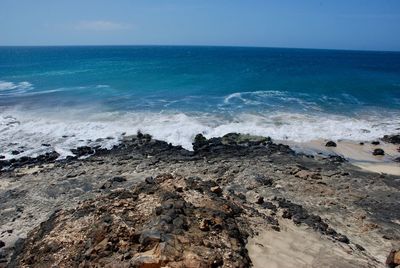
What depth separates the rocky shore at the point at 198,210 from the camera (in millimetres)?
9688

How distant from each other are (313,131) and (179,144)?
963 centimetres

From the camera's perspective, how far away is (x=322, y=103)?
3875cm

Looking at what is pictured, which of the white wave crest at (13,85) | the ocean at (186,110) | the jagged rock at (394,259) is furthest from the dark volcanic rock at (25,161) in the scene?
the white wave crest at (13,85)

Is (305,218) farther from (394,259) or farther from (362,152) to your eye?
(362,152)

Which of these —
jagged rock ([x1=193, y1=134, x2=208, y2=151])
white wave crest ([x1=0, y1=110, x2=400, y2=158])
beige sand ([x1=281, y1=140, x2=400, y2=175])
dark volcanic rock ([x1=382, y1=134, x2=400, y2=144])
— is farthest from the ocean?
beige sand ([x1=281, y1=140, x2=400, y2=175])

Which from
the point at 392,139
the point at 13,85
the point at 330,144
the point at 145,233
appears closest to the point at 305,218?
the point at 145,233

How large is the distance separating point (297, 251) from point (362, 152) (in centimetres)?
1512

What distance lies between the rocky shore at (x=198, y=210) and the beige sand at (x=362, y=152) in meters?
1.50

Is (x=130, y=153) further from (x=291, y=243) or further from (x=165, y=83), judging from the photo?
(x=165, y=83)

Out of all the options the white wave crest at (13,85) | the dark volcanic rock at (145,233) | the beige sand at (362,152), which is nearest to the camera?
the dark volcanic rock at (145,233)

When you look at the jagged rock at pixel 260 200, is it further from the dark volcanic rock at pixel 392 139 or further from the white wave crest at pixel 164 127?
the dark volcanic rock at pixel 392 139

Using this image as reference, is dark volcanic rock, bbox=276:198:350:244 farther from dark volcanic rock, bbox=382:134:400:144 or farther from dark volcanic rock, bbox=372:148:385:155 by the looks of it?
dark volcanic rock, bbox=382:134:400:144

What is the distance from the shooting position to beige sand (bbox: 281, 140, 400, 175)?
21359mm

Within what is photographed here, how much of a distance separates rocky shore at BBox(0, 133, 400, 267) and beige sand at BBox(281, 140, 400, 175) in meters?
1.50
